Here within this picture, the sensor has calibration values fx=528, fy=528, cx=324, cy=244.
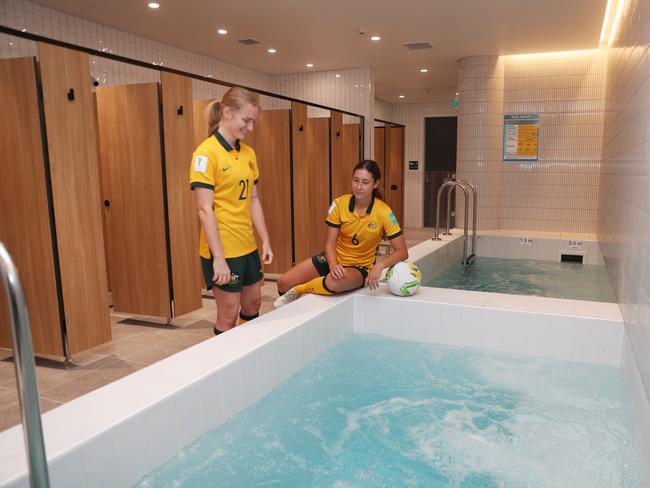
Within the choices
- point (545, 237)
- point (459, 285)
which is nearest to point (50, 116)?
point (459, 285)

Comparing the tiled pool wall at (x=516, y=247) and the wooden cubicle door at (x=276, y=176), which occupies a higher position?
the wooden cubicle door at (x=276, y=176)

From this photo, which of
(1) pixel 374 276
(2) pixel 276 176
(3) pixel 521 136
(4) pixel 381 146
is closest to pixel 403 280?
(1) pixel 374 276

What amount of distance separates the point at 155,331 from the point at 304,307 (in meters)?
1.43

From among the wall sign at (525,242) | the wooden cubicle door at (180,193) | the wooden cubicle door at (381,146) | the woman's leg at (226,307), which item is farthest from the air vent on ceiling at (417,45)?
the woman's leg at (226,307)

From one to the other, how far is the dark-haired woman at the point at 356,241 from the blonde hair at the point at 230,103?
89 cm

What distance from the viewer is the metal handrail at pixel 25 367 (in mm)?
825

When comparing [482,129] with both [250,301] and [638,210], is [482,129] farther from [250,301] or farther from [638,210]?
[250,301]

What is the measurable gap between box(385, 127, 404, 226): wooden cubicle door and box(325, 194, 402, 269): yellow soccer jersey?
18.4 ft

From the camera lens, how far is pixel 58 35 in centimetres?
494

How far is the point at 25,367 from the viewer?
2.82ft

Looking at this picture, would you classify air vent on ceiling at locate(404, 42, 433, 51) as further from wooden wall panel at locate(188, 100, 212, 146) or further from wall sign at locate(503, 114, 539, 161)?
wooden wall panel at locate(188, 100, 212, 146)

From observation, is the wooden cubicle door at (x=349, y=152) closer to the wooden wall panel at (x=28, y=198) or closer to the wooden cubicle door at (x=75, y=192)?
the wooden cubicle door at (x=75, y=192)

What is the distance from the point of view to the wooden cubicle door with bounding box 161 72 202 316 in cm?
375

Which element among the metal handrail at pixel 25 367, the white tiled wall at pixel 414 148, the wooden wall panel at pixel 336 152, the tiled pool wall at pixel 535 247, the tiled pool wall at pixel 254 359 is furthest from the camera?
the white tiled wall at pixel 414 148
